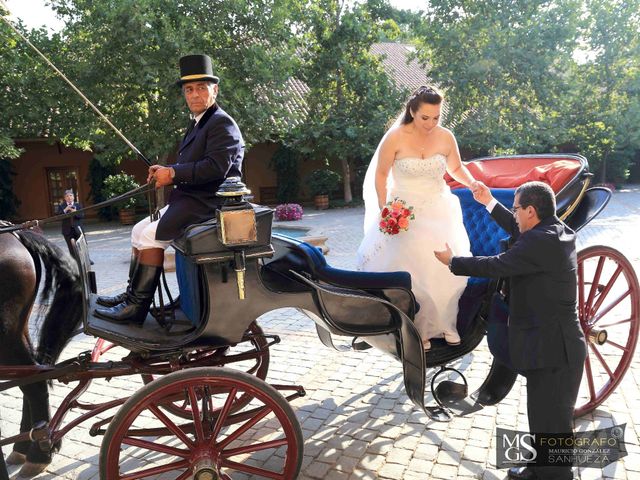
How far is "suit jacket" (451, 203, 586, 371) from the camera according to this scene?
93.7 inches

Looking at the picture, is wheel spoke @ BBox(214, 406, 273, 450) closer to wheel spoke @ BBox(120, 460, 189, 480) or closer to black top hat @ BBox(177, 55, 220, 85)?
wheel spoke @ BBox(120, 460, 189, 480)

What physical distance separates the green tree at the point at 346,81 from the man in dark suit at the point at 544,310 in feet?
50.2

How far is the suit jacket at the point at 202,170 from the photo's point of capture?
2461 millimetres

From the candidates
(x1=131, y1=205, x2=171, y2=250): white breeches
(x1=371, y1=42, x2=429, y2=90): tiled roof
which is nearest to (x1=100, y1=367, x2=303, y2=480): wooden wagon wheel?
(x1=131, y1=205, x2=171, y2=250): white breeches

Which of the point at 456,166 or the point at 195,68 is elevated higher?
the point at 195,68

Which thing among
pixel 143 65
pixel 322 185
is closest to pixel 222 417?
pixel 143 65

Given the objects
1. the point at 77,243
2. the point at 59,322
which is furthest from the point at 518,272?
the point at 59,322

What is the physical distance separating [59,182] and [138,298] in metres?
17.9

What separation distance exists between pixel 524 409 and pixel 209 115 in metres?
2.73

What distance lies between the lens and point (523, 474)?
2588 millimetres

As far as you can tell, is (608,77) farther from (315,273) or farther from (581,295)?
(315,273)

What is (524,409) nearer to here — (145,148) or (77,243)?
(77,243)

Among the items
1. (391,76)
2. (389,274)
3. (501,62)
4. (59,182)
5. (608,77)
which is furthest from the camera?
(608,77)

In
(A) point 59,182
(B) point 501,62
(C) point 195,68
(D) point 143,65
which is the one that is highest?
(B) point 501,62
